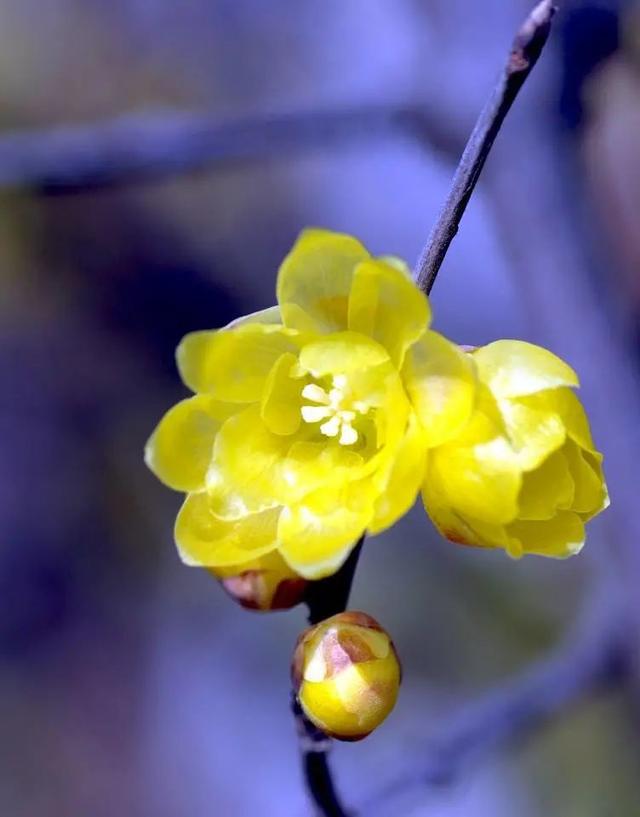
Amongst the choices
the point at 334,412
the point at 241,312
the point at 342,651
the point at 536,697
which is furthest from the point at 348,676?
the point at 241,312

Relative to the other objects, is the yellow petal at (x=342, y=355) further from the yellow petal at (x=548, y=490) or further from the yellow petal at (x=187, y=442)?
the yellow petal at (x=548, y=490)

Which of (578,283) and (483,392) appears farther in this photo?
(578,283)

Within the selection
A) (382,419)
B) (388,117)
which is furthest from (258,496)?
(388,117)

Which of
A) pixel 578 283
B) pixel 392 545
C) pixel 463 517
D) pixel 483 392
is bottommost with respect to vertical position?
pixel 392 545

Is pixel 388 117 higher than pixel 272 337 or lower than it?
lower

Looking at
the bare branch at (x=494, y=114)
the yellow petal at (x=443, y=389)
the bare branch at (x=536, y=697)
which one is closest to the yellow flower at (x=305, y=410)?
the yellow petal at (x=443, y=389)

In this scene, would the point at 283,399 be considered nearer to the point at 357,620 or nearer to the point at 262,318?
the point at 262,318

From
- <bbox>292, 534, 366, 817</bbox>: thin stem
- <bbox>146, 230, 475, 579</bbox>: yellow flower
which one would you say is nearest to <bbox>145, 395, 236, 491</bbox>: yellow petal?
<bbox>146, 230, 475, 579</bbox>: yellow flower

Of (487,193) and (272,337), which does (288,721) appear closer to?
(487,193)
